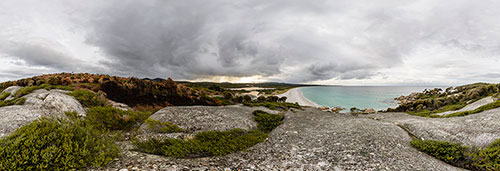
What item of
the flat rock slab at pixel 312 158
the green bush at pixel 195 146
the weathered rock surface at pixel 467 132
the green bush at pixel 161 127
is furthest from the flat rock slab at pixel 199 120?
the weathered rock surface at pixel 467 132

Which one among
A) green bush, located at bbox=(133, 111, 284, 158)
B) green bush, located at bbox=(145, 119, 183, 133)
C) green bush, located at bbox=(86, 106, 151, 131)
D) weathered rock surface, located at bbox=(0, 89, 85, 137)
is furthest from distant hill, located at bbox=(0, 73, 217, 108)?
green bush, located at bbox=(133, 111, 284, 158)

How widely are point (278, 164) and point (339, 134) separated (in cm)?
565

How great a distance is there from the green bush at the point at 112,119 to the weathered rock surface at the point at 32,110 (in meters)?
1.23

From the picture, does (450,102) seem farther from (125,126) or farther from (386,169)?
(125,126)

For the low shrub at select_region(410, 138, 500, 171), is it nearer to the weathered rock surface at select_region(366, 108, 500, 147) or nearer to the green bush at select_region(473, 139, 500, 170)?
the green bush at select_region(473, 139, 500, 170)

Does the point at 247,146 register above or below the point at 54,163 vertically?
below

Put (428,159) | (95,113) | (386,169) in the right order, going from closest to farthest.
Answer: (386,169)
(428,159)
(95,113)

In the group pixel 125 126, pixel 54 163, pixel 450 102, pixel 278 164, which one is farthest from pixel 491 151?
pixel 450 102

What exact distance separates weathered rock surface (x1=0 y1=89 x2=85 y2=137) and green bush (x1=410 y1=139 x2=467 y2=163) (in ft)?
48.7

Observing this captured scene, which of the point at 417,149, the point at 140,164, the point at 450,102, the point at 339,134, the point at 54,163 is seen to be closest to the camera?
the point at 54,163

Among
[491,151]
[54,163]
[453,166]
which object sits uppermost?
[54,163]

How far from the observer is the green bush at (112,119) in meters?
8.67

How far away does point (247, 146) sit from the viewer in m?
7.86

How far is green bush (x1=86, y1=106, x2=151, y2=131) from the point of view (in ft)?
28.5
